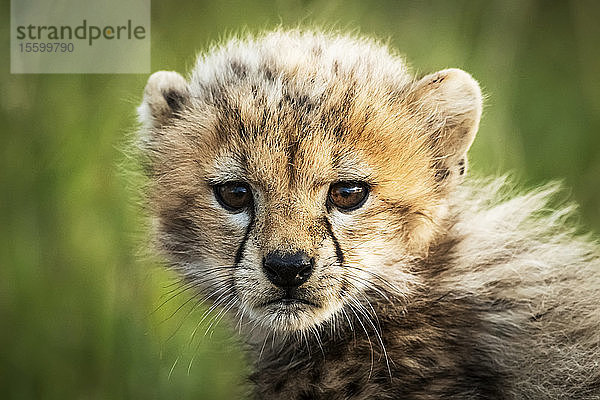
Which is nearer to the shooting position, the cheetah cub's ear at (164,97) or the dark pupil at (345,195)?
the dark pupil at (345,195)

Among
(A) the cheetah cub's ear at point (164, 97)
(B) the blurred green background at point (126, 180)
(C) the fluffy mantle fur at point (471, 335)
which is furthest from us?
(B) the blurred green background at point (126, 180)

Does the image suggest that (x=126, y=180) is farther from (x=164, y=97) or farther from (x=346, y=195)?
(x=346, y=195)

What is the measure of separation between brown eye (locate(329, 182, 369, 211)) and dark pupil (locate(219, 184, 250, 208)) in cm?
18

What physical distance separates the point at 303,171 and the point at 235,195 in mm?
166

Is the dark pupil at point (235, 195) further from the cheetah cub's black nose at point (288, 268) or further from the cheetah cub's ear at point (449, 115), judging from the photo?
the cheetah cub's ear at point (449, 115)

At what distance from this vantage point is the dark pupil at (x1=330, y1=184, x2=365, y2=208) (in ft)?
6.00

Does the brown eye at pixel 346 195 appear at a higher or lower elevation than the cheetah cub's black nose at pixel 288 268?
higher

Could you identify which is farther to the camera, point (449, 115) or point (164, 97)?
point (164, 97)

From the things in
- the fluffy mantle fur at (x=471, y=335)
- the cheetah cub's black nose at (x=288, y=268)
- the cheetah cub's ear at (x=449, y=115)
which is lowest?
the fluffy mantle fur at (x=471, y=335)

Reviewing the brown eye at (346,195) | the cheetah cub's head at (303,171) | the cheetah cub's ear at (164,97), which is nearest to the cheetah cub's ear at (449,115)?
the cheetah cub's head at (303,171)

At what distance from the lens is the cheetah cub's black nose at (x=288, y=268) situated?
171 cm

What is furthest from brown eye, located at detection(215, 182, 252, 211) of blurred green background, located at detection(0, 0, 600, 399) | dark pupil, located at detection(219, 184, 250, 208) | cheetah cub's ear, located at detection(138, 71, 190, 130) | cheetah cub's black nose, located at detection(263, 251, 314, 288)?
blurred green background, located at detection(0, 0, 600, 399)

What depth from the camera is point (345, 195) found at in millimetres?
1835

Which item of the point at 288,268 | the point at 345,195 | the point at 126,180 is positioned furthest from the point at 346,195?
the point at 126,180
